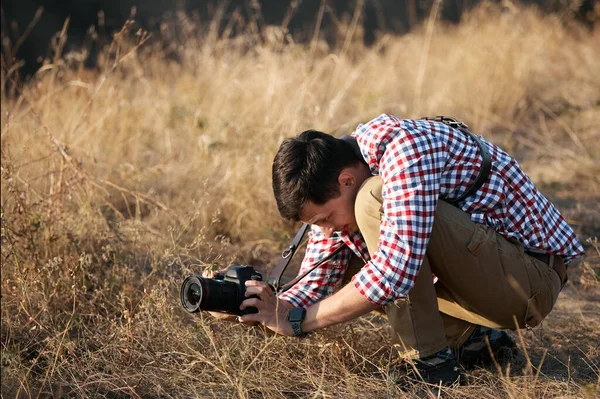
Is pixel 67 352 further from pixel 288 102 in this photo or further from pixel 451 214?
pixel 288 102

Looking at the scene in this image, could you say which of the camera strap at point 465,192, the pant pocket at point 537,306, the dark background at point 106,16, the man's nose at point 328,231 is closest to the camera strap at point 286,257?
the camera strap at point 465,192

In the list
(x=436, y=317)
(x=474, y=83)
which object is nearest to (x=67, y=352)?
(x=436, y=317)

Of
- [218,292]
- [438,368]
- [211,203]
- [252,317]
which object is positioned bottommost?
[211,203]

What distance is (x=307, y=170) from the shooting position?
7.60 ft

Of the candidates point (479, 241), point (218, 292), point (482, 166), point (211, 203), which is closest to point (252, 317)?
point (218, 292)

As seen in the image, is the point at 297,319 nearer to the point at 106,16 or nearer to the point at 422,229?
the point at 422,229

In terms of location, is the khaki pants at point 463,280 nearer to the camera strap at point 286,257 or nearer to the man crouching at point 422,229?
the man crouching at point 422,229

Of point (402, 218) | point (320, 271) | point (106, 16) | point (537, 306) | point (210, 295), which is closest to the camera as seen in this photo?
point (402, 218)

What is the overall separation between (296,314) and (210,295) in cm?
28

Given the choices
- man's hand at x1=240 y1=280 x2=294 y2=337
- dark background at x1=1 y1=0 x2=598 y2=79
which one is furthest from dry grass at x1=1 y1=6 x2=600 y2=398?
dark background at x1=1 y1=0 x2=598 y2=79

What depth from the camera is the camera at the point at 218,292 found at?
2291 millimetres

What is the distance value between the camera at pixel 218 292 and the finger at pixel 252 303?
0.01 metres

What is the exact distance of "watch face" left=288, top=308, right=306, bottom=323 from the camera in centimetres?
237

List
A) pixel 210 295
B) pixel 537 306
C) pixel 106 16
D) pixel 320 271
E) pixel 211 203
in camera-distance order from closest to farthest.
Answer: pixel 210 295, pixel 537 306, pixel 320 271, pixel 211 203, pixel 106 16
